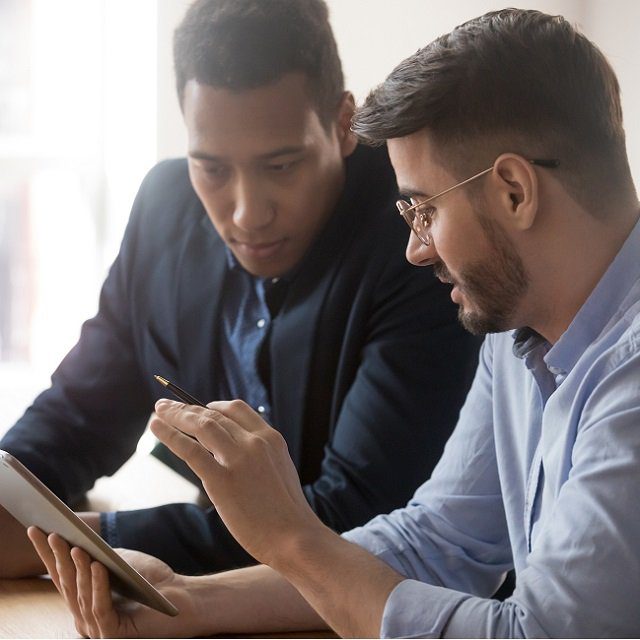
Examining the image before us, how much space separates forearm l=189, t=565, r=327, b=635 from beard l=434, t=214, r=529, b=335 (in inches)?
14.3

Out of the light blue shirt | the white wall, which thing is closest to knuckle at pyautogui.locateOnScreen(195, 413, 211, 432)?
the light blue shirt

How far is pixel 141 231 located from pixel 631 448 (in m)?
1.26

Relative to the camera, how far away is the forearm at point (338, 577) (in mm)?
1040

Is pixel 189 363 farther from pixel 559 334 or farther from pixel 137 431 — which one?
pixel 559 334

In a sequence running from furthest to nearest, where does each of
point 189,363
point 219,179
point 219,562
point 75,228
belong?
1. point 75,228
2. point 189,363
3. point 219,179
4. point 219,562

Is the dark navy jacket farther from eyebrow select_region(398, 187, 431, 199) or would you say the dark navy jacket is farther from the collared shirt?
eyebrow select_region(398, 187, 431, 199)

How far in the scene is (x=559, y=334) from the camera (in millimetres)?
1167

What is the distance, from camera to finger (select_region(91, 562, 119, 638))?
3.72ft

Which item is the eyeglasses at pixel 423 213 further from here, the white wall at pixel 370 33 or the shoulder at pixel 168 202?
the white wall at pixel 370 33

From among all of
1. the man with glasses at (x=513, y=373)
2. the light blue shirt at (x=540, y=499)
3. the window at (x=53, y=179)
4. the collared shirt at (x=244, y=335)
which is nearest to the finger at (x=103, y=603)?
the man with glasses at (x=513, y=373)

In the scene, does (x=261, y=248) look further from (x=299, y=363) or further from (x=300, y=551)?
(x=300, y=551)

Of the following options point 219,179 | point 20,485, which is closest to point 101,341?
point 219,179

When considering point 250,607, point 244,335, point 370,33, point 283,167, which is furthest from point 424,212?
point 370,33

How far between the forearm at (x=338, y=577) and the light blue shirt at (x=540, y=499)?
24 mm
